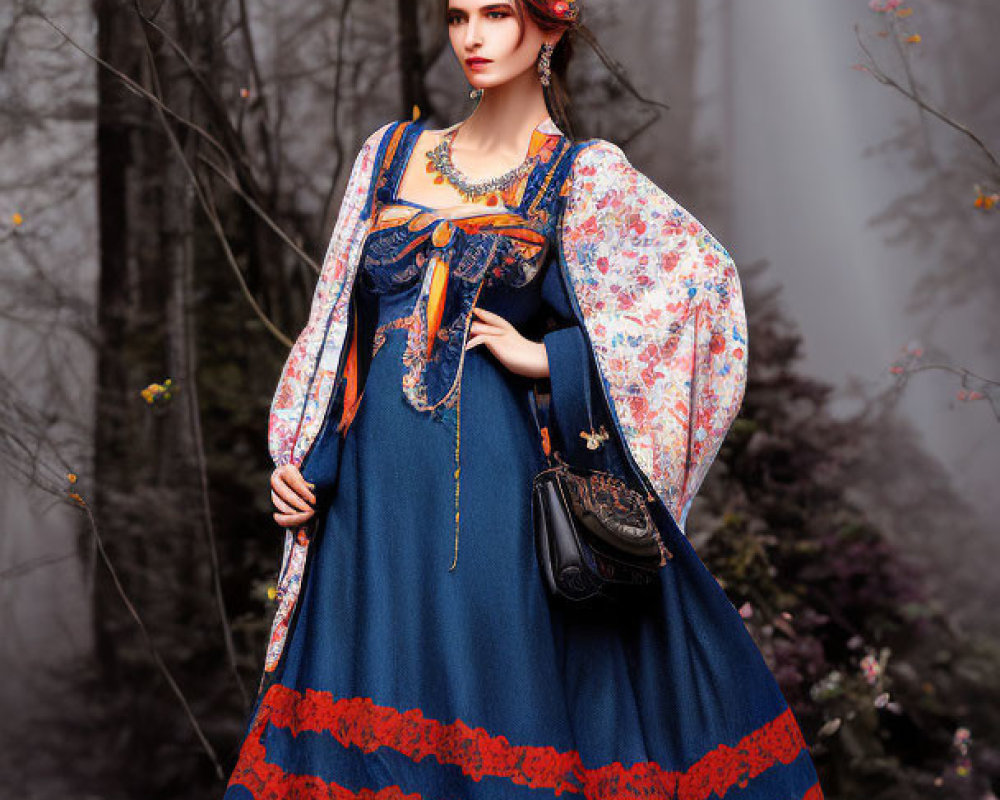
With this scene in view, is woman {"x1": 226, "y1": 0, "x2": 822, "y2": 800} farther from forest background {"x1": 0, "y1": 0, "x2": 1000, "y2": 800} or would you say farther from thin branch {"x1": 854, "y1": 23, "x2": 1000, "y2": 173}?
thin branch {"x1": 854, "y1": 23, "x2": 1000, "y2": 173}

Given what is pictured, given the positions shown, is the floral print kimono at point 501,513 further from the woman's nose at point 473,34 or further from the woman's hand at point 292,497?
the woman's nose at point 473,34

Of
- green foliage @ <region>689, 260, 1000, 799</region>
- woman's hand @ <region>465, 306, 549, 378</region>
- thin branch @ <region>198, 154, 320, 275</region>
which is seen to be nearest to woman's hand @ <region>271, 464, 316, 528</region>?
woman's hand @ <region>465, 306, 549, 378</region>

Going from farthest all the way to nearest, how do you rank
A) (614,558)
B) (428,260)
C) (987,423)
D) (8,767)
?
1. (987,423)
2. (8,767)
3. (428,260)
4. (614,558)

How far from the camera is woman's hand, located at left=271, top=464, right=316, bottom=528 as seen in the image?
72.3 inches

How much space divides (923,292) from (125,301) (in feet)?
7.33

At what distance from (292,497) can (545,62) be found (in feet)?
2.67

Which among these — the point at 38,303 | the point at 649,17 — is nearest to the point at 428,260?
the point at 38,303

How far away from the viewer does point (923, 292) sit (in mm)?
3484

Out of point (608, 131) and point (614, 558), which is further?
point (608, 131)

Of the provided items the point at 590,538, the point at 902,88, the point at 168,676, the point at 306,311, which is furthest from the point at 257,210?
the point at 902,88

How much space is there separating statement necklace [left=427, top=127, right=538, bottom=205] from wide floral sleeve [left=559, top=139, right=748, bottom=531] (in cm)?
9

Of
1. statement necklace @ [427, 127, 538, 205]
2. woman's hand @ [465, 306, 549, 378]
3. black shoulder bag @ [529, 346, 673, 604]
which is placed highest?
statement necklace @ [427, 127, 538, 205]

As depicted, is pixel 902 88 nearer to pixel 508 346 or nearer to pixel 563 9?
pixel 563 9

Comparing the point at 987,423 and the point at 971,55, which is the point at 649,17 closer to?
the point at 971,55
